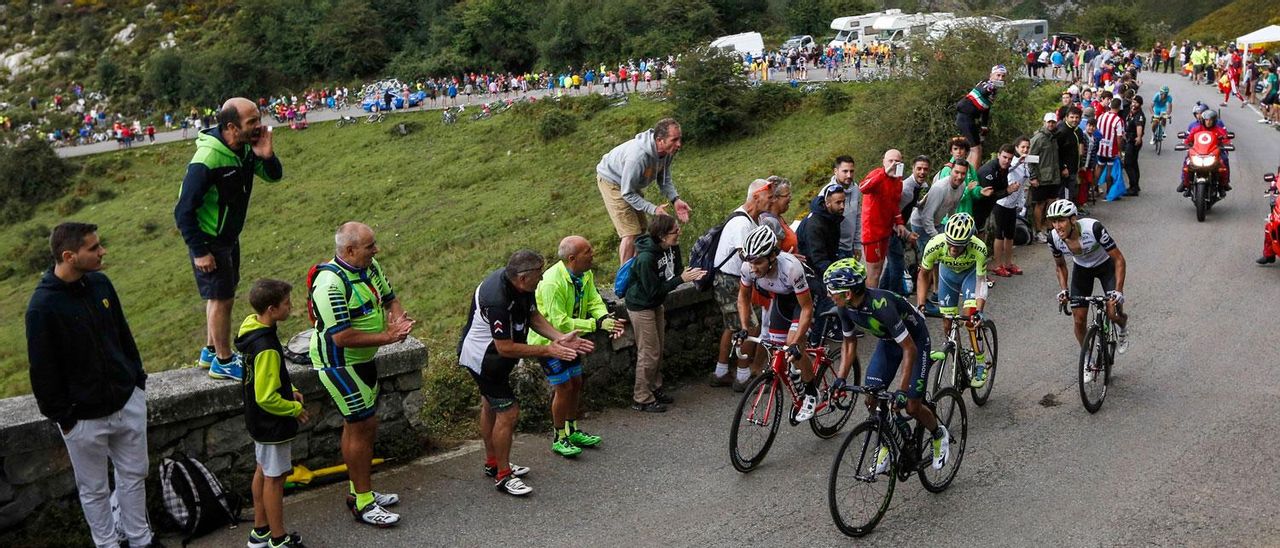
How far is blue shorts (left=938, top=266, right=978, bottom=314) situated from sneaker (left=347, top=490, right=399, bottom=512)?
4939 mm

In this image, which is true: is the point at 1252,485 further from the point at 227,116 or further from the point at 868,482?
the point at 227,116

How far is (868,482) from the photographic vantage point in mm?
7109

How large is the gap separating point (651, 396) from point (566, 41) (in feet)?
194

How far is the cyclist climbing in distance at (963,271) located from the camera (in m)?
Result: 9.50

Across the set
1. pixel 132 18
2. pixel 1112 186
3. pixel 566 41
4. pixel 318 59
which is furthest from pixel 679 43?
pixel 132 18

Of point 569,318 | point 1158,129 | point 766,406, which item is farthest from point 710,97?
point 766,406

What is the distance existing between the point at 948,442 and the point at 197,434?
→ 5.16m

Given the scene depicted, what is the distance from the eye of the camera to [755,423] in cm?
820

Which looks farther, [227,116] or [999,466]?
[999,466]

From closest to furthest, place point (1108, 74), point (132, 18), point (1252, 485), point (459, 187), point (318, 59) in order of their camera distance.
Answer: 1. point (1252, 485)
2. point (1108, 74)
3. point (459, 187)
4. point (318, 59)
5. point (132, 18)

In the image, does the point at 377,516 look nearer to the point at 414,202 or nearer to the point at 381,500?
the point at 381,500

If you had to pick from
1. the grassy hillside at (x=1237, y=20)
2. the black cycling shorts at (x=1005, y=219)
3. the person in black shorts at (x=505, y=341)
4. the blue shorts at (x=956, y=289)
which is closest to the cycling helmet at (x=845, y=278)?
the person in black shorts at (x=505, y=341)

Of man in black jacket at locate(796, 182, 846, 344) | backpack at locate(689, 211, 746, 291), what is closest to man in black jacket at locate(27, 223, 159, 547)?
backpack at locate(689, 211, 746, 291)

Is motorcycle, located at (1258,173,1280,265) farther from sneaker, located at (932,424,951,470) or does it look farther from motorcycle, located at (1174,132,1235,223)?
sneaker, located at (932,424,951,470)
